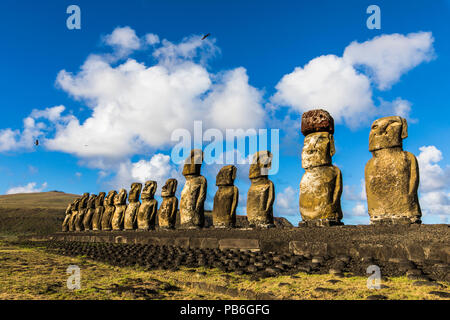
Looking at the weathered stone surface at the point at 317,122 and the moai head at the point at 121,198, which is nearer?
the weathered stone surface at the point at 317,122

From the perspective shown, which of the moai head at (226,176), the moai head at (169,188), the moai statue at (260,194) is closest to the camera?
the moai statue at (260,194)

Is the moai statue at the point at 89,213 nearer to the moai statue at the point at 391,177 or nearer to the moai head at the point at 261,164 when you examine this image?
the moai head at the point at 261,164

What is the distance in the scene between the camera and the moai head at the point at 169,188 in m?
15.2

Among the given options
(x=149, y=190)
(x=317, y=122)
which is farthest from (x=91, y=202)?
(x=317, y=122)

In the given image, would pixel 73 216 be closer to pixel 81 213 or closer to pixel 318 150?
pixel 81 213

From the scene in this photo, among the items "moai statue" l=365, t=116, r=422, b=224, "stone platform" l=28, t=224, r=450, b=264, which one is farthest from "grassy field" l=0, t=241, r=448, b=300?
"moai statue" l=365, t=116, r=422, b=224

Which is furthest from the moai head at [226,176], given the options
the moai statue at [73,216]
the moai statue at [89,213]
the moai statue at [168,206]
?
the moai statue at [73,216]

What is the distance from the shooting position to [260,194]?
10.5 metres

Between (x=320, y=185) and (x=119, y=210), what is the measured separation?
14.3 metres

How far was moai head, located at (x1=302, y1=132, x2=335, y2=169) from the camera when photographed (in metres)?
8.94

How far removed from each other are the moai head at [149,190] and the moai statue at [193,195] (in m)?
3.54
